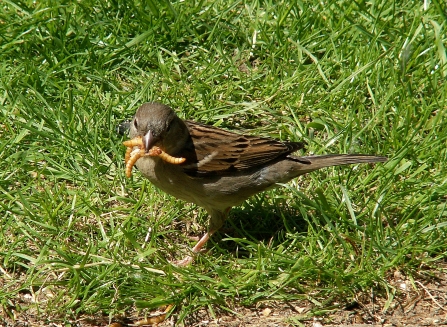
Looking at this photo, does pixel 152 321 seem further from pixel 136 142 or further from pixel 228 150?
pixel 228 150

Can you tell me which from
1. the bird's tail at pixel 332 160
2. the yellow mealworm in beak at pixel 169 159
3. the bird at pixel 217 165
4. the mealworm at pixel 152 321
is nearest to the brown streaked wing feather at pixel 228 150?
the bird at pixel 217 165

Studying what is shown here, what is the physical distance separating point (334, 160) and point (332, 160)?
1cm

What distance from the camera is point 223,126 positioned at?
232 inches

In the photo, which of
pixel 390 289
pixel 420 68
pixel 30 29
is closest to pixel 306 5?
pixel 420 68

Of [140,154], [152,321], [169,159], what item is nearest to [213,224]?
[169,159]

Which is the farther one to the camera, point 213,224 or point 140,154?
point 213,224

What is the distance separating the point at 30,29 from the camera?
6.08 metres

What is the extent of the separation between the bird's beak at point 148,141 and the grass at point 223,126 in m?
Answer: 0.60

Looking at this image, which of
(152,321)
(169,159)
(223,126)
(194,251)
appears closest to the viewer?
(152,321)

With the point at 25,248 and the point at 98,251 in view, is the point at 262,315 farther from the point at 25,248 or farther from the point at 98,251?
the point at 25,248

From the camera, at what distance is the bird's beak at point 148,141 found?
15.0 ft

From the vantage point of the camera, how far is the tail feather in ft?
16.3

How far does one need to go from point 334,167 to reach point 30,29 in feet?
9.09

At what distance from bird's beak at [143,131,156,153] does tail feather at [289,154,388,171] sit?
105 centimetres
